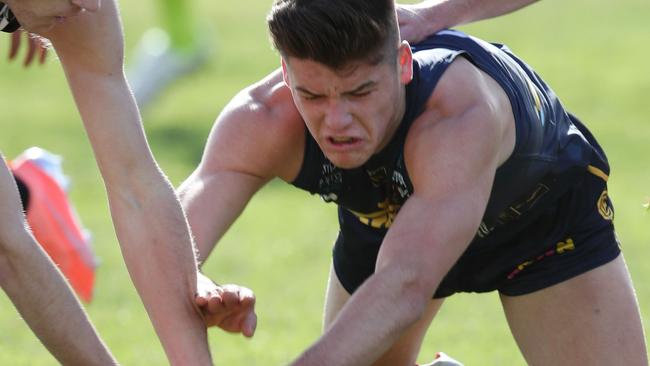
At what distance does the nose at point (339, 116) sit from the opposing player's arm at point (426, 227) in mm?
244

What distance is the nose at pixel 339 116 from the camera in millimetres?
4074

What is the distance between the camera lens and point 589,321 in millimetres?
4918

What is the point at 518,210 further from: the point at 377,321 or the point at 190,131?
the point at 190,131

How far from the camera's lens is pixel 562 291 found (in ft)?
16.3

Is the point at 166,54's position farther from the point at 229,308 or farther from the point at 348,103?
the point at 348,103

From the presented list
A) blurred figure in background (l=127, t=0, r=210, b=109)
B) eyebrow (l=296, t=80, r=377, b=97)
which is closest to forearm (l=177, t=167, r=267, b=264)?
eyebrow (l=296, t=80, r=377, b=97)

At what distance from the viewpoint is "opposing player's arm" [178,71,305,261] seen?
14.9ft

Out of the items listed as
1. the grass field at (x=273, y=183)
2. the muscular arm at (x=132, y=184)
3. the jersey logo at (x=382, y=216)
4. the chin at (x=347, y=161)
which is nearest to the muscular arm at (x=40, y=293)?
the grass field at (x=273, y=183)

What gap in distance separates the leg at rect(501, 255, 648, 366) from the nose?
4.12ft

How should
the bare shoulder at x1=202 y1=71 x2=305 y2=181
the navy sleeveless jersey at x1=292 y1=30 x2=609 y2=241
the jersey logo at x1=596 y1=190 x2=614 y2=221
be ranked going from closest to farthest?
1. the navy sleeveless jersey at x1=292 y1=30 x2=609 y2=241
2. the bare shoulder at x1=202 y1=71 x2=305 y2=181
3. the jersey logo at x1=596 y1=190 x2=614 y2=221

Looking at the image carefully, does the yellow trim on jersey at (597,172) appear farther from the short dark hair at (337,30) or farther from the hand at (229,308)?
the hand at (229,308)

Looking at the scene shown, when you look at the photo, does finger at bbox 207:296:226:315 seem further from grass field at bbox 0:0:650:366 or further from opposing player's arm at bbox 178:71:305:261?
grass field at bbox 0:0:650:366

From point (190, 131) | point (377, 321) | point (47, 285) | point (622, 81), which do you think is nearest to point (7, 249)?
point (47, 285)

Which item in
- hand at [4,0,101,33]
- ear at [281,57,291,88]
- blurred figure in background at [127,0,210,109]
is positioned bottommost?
blurred figure in background at [127,0,210,109]
